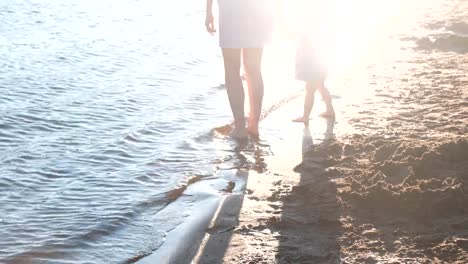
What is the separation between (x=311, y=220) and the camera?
Result: 162 inches

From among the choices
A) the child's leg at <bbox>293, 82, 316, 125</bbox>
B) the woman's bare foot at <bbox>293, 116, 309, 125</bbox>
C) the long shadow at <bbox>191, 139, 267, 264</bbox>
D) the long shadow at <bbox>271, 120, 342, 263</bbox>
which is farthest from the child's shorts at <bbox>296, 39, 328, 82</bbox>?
the long shadow at <bbox>271, 120, 342, 263</bbox>

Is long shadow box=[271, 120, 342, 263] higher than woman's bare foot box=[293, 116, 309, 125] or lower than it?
higher

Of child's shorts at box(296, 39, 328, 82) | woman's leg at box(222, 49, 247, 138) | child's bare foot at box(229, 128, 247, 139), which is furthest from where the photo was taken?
child's shorts at box(296, 39, 328, 82)

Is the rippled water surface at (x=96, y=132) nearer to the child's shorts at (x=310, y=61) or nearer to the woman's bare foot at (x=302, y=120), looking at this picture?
the woman's bare foot at (x=302, y=120)

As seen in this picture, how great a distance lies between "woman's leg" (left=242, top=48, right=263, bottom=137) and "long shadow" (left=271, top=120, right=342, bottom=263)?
3.11 feet

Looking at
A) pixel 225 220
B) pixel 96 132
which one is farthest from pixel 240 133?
pixel 225 220

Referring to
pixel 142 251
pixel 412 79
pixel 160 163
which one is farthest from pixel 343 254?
pixel 412 79

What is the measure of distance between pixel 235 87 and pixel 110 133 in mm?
1252

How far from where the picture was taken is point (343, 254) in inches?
144

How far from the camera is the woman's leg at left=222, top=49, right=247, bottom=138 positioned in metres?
5.78

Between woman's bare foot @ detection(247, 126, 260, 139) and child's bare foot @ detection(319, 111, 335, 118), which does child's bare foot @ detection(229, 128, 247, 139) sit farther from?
child's bare foot @ detection(319, 111, 335, 118)

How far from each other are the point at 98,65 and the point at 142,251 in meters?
5.94

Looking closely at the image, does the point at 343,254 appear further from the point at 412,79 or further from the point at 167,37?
the point at 167,37

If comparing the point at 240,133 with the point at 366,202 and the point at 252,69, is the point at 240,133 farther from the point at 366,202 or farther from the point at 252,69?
the point at 366,202
